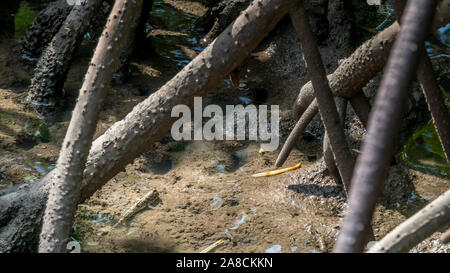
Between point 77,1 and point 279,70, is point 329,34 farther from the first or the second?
point 77,1

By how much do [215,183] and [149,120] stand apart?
3.59 feet

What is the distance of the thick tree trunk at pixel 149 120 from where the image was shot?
8.20ft

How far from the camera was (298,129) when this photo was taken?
11.5 ft

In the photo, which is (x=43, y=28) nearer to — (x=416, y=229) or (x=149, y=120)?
(x=149, y=120)

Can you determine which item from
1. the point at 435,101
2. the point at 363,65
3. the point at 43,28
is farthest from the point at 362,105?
the point at 43,28

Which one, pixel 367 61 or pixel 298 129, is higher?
pixel 367 61

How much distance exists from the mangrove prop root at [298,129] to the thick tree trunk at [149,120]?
0.98 meters

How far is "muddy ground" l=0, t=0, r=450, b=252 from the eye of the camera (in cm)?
320

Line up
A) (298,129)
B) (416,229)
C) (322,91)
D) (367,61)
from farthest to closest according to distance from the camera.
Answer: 1. (298,129)
2. (367,61)
3. (322,91)
4. (416,229)

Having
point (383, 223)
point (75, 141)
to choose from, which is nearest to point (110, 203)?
point (75, 141)

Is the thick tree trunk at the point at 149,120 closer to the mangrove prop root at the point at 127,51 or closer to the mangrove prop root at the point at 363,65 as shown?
the mangrove prop root at the point at 363,65

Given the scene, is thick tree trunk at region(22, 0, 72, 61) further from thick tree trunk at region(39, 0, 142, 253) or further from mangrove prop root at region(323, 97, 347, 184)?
mangrove prop root at region(323, 97, 347, 184)

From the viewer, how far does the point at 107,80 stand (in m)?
2.49

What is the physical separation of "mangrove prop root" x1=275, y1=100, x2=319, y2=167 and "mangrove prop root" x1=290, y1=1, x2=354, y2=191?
656mm
